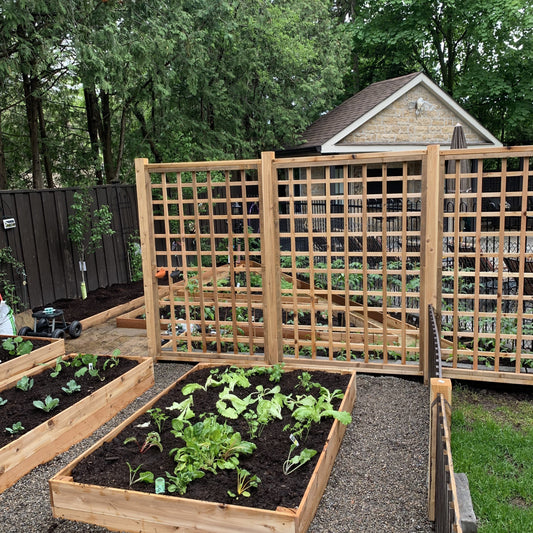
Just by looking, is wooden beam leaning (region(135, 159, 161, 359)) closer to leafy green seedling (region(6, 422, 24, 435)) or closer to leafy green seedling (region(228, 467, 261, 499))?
leafy green seedling (region(6, 422, 24, 435))

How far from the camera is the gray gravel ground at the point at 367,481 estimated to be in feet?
8.75

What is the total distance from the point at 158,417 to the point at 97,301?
447cm

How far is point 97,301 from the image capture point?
7438mm

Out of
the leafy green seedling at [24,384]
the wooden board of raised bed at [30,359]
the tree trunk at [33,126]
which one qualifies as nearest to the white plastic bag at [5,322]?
the wooden board of raised bed at [30,359]

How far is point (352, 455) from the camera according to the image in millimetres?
3314

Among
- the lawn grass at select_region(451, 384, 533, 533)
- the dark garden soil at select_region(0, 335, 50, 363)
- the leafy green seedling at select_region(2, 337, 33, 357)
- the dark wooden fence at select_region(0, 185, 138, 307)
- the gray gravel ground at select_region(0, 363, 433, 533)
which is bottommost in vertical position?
the lawn grass at select_region(451, 384, 533, 533)

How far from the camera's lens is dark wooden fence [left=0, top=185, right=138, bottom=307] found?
262 inches

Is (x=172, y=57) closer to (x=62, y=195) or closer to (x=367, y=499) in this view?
Result: (x=62, y=195)

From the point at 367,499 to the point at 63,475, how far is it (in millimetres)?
1677

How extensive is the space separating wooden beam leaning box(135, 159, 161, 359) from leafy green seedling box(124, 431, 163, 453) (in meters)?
2.07

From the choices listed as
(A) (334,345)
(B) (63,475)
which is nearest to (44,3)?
(A) (334,345)

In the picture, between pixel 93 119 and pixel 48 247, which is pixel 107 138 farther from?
pixel 48 247

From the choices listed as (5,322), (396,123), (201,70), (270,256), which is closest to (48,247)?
(5,322)

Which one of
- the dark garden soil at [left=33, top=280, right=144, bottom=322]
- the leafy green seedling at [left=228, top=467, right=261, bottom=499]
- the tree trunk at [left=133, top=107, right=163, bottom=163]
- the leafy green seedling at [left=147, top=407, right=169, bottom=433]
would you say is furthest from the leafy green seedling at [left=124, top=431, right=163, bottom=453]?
the tree trunk at [left=133, top=107, right=163, bottom=163]
